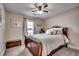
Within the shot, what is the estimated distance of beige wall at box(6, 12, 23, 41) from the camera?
1575 mm

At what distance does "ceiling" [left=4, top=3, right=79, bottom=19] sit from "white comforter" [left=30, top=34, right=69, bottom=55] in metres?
0.39

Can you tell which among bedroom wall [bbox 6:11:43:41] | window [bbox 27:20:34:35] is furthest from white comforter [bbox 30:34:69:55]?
bedroom wall [bbox 6:11:43:41]

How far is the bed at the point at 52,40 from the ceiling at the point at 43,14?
294mm

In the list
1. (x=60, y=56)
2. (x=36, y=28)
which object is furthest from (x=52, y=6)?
(x=60, y=56)

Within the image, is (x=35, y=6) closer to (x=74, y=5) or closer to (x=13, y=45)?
(x=74, y=5)

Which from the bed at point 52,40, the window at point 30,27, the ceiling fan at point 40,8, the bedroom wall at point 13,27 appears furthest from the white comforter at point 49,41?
the ceiling fan at point 40,8

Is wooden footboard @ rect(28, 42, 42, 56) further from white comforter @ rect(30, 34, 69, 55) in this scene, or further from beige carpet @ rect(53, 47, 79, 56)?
beige carpet @ rect(53, 47, 79, 56)

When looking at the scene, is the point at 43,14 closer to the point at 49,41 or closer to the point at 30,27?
the point at 30,27

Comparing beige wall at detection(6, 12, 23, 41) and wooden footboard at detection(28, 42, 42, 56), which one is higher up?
beige wall at detection(6, 12, 23, 41)

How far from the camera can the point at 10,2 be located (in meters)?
1.54

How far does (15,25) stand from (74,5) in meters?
1.14

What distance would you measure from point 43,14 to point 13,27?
62cm

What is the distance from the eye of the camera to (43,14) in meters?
1.66

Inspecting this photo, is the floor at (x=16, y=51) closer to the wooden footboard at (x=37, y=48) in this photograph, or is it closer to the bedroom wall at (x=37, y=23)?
the wooden footboard at (x=37, y=48)
